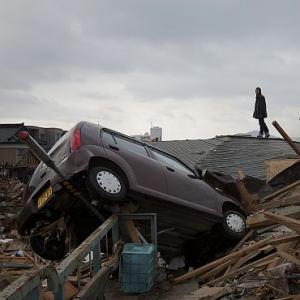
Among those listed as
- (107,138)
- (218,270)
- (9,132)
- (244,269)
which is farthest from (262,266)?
(9,132)

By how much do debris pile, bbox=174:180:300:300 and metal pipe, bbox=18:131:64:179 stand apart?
2.24 m

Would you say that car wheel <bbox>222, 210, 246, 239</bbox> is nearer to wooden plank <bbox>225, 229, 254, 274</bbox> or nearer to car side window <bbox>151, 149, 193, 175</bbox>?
wooden plank <bbox>225, 229, 254, 274</bbox>

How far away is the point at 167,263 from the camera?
308 inches

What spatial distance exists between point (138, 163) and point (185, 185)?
3.24ft

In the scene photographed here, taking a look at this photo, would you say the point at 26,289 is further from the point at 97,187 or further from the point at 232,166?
the point at 232,166

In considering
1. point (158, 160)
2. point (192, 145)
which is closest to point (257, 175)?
point (192, 145)

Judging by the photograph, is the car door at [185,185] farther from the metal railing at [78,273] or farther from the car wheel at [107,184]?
the car wheel at [107,184]

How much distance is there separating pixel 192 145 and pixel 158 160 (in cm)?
856

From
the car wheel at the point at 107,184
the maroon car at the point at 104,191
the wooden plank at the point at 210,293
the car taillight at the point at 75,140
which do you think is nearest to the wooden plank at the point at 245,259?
the wooden plank at the point at 210,293

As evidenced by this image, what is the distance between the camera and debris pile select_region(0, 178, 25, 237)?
16.9 metres

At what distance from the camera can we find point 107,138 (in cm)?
641

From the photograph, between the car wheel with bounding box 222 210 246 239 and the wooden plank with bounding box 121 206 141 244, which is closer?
the wooden plank with bounding box 121 206 141 244

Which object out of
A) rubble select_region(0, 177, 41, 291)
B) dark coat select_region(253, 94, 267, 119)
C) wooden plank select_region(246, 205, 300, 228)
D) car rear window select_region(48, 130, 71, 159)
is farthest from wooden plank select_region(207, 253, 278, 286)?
dark coat select_region(253, 94, 267, 119)

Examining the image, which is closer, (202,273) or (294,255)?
(294,255)
